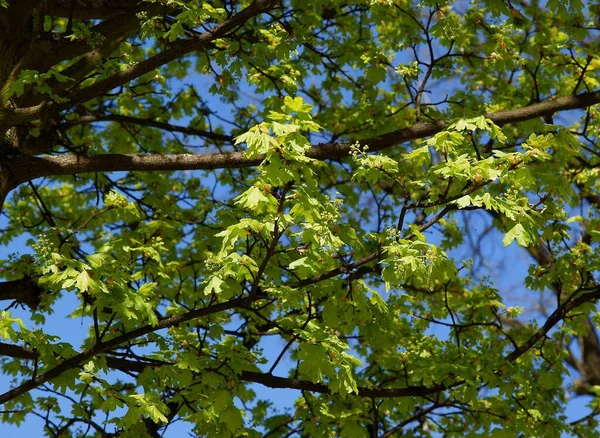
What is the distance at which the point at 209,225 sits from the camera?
8484 millimetres

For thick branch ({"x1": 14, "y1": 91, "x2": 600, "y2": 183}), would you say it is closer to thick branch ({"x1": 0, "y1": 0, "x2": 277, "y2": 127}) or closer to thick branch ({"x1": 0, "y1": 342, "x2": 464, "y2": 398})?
thick branch ({"x1": 0, "y1": 0, "x2": 277, "y2": 127})

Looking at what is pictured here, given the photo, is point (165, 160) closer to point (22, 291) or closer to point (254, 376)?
point (22, 291)

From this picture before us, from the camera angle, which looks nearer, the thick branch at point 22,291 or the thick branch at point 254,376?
the thick branch at point 254,376

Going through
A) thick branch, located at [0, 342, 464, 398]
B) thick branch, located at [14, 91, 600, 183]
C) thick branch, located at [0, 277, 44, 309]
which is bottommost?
thick branch, located at [0, 342, 464, 398]

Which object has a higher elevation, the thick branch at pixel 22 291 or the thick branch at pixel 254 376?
the thick branch at pixel 22 291

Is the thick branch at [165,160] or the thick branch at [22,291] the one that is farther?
the thick branch at [22,291]

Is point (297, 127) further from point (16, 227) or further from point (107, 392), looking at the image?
point (16, 227)

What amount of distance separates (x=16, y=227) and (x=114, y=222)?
1.27 meters

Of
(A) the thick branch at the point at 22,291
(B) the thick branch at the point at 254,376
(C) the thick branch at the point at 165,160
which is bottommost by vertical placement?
(B) the thick branch at the point at 254,376

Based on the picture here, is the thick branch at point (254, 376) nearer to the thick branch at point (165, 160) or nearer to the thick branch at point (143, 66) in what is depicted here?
the thick branch at point (165, 160)

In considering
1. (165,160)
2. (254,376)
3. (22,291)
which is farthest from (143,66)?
(254,376)

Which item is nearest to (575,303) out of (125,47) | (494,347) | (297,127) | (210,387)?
(494,347)

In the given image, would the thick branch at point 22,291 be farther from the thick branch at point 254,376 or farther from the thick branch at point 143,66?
the thick branch at point 143,66

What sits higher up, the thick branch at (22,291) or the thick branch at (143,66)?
the thick branch at (143,66)
